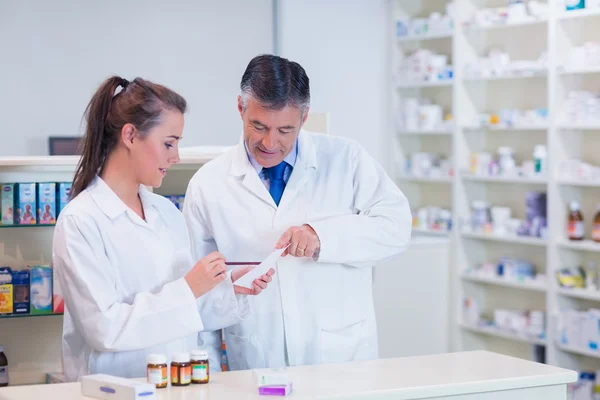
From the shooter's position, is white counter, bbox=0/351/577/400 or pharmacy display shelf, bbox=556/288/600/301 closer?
white counter, bbox=0/351/577/400

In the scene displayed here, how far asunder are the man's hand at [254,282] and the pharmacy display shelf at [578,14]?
3159 mm

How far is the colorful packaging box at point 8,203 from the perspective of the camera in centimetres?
292

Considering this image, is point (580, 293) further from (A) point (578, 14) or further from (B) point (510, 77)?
(A) point (578, 14)

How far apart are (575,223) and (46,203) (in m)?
3.09

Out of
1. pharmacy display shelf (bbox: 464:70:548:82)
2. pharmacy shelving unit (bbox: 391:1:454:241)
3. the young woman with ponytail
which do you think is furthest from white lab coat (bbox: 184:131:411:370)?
pharmacy shelving unit (bbox: 391:1:454:241)

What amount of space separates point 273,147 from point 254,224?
278 mm

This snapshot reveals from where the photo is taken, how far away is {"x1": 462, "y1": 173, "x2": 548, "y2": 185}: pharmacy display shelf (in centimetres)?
509

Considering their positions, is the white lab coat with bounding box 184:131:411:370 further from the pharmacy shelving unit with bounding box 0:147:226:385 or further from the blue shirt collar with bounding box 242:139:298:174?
the pharmacy shelving unit with bounding box 0:147:226:385

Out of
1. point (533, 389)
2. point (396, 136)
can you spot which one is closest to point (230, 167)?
point (533, 389)

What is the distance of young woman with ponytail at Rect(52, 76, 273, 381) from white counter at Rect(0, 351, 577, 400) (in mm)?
160

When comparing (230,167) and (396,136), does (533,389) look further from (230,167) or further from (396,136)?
(396,136)

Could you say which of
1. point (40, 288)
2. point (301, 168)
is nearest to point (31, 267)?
point (40, 288)

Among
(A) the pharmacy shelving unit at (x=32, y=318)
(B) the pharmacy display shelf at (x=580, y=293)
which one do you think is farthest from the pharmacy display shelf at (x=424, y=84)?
(A) the pharmacy shelving unit at (x=32, y=318)

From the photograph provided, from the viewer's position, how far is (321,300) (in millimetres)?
2471
